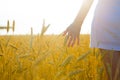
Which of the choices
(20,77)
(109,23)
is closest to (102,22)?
(109,23)

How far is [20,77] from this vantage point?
1.25 metres

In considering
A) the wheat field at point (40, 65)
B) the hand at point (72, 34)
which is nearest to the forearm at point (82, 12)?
the hand at point (72, 34)

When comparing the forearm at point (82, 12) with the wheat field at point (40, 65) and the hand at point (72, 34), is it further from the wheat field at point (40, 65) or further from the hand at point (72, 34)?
the wheat field at point (40, 65)

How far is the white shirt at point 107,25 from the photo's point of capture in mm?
1810

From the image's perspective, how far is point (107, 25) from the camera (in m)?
1.86

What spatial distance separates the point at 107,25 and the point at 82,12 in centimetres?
18

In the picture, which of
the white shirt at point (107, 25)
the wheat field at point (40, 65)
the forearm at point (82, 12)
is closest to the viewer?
the wheat field at point (40, 65)

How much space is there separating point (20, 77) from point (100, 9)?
2.57ft

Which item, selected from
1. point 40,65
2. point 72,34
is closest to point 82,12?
point 72,34

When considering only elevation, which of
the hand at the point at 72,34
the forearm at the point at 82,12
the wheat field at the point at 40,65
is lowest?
the wheat field at the point at 40,65

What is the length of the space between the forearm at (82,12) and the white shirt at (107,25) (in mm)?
56

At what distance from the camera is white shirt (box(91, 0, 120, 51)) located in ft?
5.94

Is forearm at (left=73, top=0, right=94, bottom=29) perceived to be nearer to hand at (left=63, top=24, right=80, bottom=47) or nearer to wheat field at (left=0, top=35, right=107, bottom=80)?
hand at (left=63, top=24, right=80, bottom=47)

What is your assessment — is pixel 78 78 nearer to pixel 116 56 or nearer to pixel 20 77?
A: pixel 116 56
